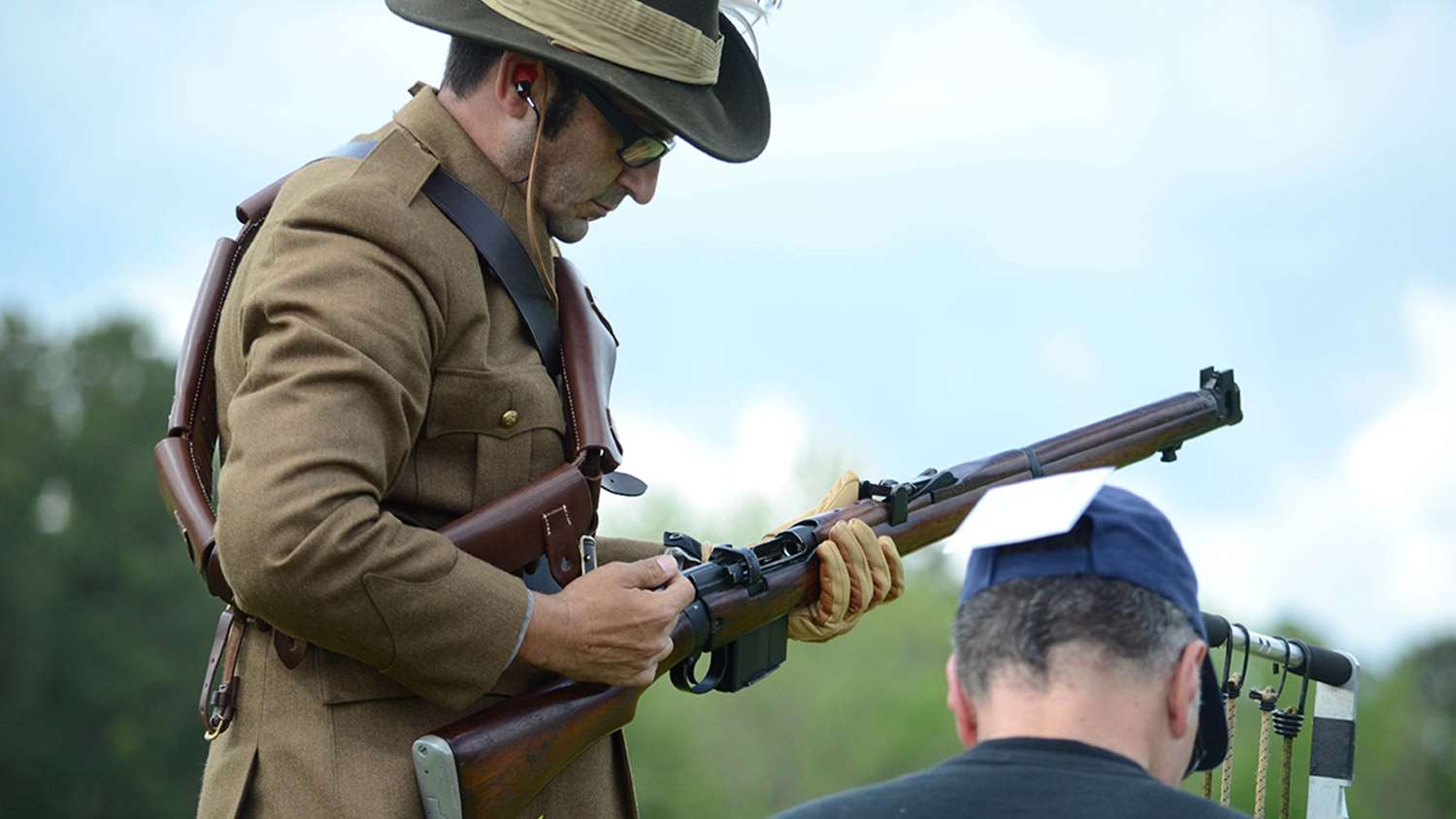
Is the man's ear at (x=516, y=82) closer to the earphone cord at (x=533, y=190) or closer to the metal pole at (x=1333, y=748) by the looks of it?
the earphone cord at (x=533, y=190)

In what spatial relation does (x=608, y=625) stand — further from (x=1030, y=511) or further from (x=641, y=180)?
(x=1030, y=511)

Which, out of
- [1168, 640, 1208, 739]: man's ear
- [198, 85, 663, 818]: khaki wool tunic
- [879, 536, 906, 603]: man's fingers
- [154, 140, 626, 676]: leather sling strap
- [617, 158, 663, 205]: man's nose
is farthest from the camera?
[879, 536, 906, 603]: man's fingers

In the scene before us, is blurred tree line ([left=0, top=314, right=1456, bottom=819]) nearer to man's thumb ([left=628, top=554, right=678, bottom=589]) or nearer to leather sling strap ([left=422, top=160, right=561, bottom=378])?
man's thumb ([left=628, top=554, right=678, bottom=589])

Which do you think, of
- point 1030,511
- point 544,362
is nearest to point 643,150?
point 544,362

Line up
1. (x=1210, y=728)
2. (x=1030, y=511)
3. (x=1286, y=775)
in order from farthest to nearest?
(x=1286, y=775) < (x=1210, y=728) < (x=1030, y=511)

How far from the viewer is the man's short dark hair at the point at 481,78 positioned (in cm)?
446

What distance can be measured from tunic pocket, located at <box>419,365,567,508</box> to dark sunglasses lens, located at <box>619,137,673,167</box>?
565mm

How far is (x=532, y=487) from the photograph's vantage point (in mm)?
4297

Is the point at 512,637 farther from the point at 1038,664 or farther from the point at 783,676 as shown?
the point at 783,676

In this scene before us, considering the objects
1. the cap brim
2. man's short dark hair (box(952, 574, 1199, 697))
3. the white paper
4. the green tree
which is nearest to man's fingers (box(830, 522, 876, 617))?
the cap brim

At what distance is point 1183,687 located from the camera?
293 cm

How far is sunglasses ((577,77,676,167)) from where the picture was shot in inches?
175

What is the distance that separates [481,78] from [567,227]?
419mm

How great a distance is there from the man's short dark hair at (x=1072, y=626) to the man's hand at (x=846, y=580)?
2.23 metres
